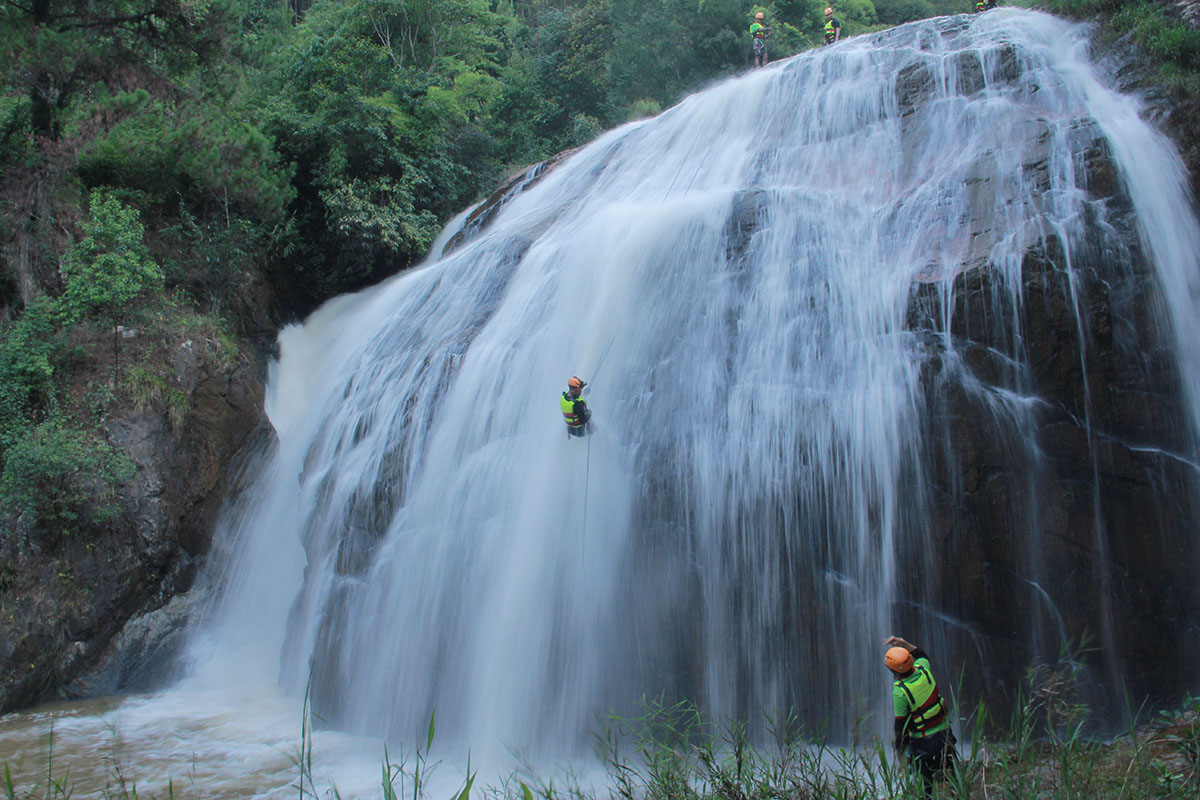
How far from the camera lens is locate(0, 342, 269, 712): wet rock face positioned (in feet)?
30.4

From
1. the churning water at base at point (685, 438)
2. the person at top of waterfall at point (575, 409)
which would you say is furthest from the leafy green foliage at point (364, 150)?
the person at top of waterfall at point (575, 409)

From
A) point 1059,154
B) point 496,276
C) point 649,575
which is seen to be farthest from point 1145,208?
point 496,276

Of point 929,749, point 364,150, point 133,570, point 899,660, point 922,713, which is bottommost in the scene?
point 929,749

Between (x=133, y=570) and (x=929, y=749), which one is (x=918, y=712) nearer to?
(x=929, y=749)

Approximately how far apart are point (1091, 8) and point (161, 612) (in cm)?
1515

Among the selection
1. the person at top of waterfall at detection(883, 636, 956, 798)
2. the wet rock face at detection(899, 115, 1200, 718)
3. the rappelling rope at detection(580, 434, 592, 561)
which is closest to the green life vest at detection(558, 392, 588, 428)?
the rappelling rope at detection(580, 434, 592, 561)

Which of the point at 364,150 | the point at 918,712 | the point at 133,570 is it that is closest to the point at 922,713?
the point at 918,712

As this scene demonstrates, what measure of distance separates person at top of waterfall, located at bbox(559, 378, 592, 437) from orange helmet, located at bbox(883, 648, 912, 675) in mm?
4330

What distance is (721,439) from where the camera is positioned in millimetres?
8047

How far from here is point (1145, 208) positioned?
25.6 ft

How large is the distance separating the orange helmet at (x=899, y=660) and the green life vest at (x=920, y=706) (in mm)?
95

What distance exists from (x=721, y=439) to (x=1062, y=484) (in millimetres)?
3108

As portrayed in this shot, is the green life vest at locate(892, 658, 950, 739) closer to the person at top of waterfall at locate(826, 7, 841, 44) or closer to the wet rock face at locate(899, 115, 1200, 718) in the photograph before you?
the wet rock face at locate(899, 115, 1200, 718)

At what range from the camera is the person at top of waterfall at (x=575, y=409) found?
8.34m
